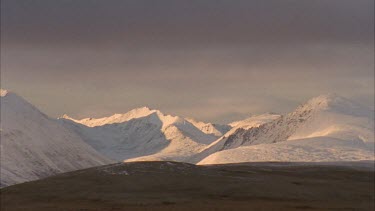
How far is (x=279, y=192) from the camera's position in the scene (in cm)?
19750

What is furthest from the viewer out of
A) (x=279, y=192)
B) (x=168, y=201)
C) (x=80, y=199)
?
(x=279, y=192)

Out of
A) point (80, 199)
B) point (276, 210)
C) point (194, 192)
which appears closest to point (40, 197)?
point (80, 199)

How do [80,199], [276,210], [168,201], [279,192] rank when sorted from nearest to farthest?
[276,210] < [168,201] < [80,199] < [279,192]

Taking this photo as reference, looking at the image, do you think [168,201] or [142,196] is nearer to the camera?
[168,201]

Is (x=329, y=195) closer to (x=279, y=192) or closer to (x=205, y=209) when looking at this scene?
(x=279, y=192)

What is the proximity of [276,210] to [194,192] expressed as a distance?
248ft

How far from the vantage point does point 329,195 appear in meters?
200

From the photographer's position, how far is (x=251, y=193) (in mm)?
194875

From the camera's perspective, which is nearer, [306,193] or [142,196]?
[142,196]

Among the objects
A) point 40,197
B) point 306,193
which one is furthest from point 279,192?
point 40,197

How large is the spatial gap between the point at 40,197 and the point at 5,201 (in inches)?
527

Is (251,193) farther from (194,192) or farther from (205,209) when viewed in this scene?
(205,209)

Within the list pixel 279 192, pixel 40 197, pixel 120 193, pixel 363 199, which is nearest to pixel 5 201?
pixel 40 197

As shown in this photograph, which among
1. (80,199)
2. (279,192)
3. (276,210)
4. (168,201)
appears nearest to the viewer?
(276,210)
